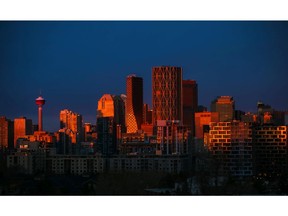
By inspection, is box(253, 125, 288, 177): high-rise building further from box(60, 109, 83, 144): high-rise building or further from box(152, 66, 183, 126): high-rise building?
box(60, 109, 83, 144): high-rise building

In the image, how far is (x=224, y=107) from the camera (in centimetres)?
1752

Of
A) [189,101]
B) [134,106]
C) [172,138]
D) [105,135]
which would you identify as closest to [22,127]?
[105,135]

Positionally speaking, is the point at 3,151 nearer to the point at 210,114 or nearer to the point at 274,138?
the point at 210,114

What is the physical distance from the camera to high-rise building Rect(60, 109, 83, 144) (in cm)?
1734

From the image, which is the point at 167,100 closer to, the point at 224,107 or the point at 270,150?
the point at 224,107

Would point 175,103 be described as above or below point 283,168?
above

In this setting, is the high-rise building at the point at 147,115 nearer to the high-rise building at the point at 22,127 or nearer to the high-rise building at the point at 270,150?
the high-rise building at the point at 22,127

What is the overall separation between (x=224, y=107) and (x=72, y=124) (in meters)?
3.21

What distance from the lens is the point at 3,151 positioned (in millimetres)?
17750

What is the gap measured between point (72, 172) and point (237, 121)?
379 centimetres

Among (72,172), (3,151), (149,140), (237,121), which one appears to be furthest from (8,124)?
(237,121)

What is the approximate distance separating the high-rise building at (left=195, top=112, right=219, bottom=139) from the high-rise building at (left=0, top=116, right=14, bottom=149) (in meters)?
Result: 3.93
